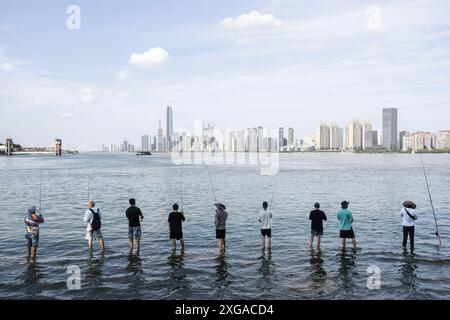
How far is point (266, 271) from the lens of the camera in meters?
13.5

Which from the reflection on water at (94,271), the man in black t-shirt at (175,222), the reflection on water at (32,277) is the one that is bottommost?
the reflection on water at (32,277)

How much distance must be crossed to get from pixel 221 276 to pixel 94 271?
183 inches

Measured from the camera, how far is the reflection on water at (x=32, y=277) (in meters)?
11.8

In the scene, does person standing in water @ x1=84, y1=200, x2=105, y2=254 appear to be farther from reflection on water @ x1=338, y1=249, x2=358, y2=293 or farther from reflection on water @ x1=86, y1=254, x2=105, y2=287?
reflection on water @ x1=338, y1=249, x2=358, y2=293

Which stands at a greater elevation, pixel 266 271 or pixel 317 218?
pixel 317 218

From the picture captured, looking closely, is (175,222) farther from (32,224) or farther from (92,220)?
(32,224)

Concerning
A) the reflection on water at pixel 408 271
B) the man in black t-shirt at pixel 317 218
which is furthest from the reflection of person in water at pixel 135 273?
the reflection on water at pixel 408 271

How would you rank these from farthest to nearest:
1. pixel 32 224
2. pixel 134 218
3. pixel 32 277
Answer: pixel 134 218, pixel 32 224, pixel 32 277

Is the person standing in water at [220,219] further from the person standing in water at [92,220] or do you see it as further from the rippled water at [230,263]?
the person standing in water at [92,220]

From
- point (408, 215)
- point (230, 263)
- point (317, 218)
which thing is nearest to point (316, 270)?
point (317, 218)

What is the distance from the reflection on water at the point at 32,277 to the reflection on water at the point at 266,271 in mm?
7086
